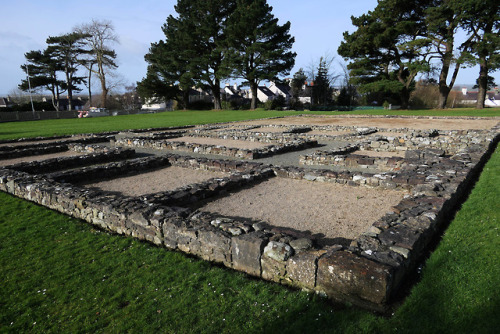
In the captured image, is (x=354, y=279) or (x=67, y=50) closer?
(x=354, y=279)

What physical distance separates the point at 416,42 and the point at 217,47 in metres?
27.8

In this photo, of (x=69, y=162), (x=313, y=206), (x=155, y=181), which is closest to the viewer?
(x=313, y=206)

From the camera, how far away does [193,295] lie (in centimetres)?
349

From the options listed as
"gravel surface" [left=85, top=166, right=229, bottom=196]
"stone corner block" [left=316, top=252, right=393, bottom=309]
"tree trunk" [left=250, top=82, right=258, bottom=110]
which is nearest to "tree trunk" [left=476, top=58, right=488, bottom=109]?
"tree trunk" [left=250, top=82, right=258, bottom=110]

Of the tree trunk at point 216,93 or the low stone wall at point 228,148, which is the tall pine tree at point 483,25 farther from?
the tree trunk at point 216,93

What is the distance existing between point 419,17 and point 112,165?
40125 millimetres

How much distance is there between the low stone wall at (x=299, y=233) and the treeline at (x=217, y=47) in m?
37.8

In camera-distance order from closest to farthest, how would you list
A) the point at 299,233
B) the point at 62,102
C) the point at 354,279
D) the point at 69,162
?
1. the point at 354,279
2. the point at 299,233
3. the point at 69,162
4. the point at 62,102

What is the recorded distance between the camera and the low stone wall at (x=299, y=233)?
331 centimetres

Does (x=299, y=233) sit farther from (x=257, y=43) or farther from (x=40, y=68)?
(x=40, y=68)

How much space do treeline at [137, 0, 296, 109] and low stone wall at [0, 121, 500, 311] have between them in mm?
37783

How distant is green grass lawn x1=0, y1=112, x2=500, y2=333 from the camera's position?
9.78 ft

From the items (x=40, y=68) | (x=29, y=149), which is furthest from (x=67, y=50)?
(x=29, y=149)

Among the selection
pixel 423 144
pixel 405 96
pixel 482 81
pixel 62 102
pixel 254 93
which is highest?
pixel 62 102
